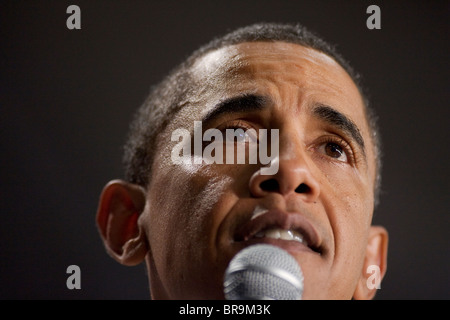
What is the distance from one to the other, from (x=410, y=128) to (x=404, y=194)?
0.36m

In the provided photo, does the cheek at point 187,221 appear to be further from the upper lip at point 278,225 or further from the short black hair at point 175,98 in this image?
the short black hair at point 175,98

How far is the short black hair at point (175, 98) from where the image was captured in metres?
1.85

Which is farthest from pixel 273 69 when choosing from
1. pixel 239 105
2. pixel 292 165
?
pixel 292 165

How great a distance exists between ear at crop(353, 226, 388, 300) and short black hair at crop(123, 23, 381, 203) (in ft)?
0.68

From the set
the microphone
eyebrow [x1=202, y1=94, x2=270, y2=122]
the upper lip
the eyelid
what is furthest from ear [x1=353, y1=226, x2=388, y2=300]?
the microphone

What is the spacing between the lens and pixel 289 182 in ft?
4.37

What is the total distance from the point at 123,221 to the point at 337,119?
2.59ft

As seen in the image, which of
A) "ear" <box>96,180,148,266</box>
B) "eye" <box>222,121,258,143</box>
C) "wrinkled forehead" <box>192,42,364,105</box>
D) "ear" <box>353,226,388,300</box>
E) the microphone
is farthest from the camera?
"ear" <box>353,226,388,300</box>

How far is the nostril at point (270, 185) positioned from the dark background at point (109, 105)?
160 centimetres

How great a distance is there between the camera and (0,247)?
268cm

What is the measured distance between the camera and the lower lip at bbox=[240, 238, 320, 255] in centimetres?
128

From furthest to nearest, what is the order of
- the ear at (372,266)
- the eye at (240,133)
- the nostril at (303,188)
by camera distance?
1. the ear at (372,266)
2. the eye at (240,133)
3. the nostril at (303,188)

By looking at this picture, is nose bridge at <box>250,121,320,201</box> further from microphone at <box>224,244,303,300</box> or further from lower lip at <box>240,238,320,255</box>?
microphone at <box>224,244,303,300</box>

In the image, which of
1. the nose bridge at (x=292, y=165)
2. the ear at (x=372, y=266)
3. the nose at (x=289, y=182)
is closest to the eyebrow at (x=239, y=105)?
the nose bridge at (x=292, y=165)
